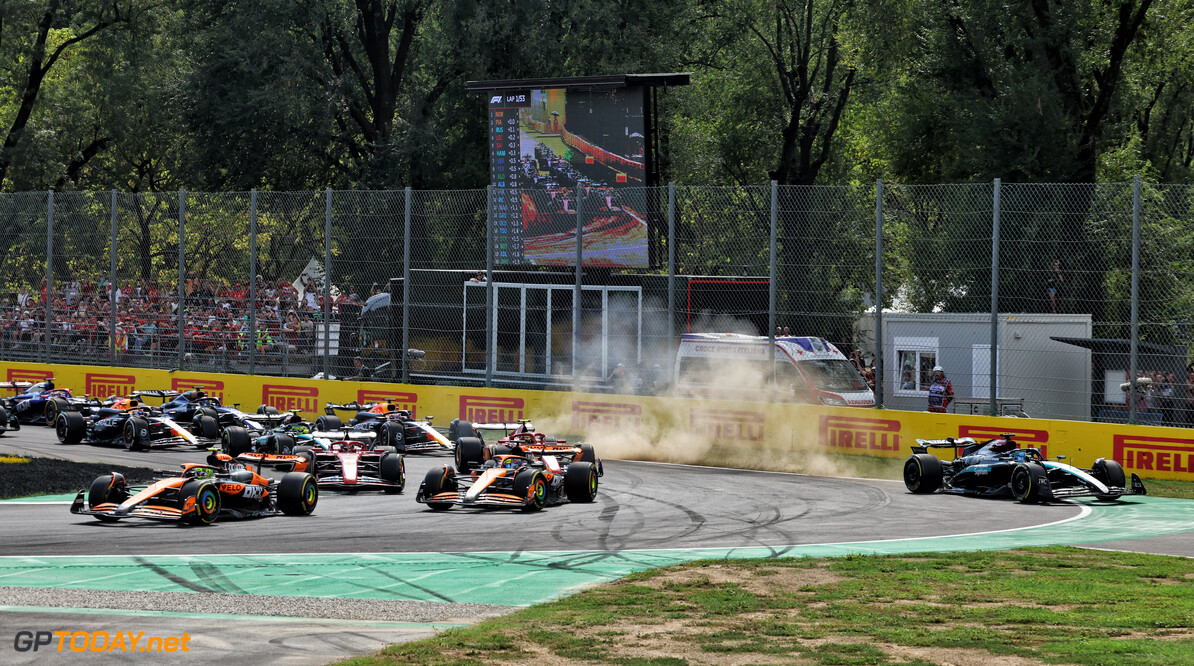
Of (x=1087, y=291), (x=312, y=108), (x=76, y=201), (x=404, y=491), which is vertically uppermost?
(x=312, y=108)

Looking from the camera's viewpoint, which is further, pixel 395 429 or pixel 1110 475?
pixel 395 429

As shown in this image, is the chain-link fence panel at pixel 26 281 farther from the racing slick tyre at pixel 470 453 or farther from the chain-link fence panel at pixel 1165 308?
the chain-link fence panel at pixel 1165 308

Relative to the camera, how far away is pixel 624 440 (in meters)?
21.5

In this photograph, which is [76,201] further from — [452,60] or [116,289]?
[452,60]

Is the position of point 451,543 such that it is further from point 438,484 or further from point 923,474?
point 923,474

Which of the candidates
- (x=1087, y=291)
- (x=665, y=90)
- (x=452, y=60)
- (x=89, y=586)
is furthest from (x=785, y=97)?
(x=89, y=586)

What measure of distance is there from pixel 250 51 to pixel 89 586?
99.1ft

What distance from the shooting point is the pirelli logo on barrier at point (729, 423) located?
2048cm

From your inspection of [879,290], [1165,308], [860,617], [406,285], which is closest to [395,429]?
[406,285]

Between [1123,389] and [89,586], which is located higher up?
[1123,389]

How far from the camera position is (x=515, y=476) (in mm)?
15102

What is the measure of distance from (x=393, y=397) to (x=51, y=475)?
27.6 feet

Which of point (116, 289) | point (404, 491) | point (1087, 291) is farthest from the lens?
point (116, 289)

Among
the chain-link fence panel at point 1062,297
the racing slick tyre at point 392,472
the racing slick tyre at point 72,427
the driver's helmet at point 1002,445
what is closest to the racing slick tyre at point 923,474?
the driver's helmet at point 1002,445
